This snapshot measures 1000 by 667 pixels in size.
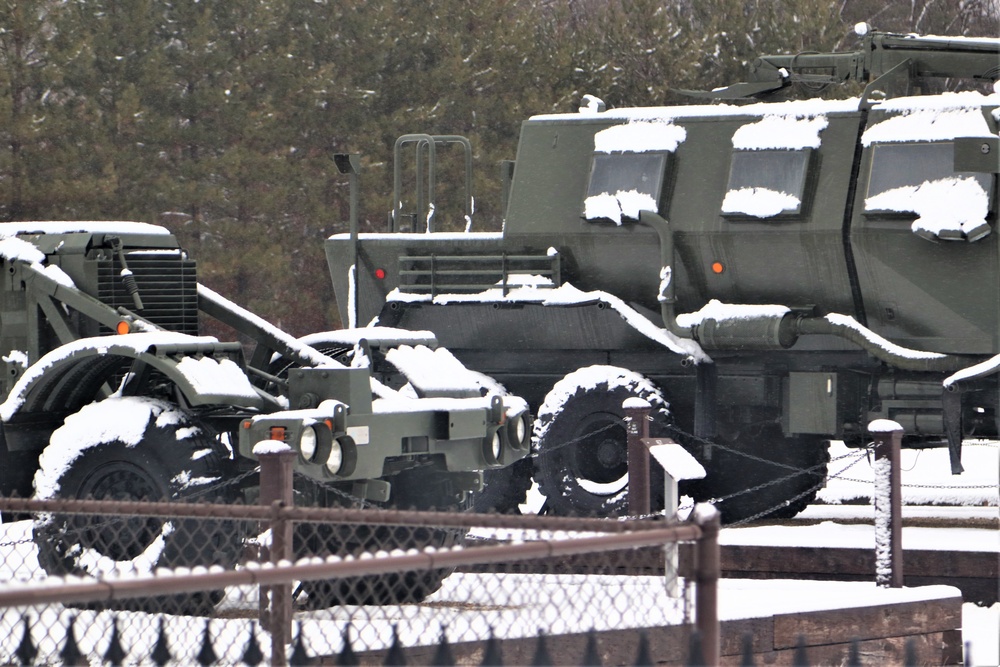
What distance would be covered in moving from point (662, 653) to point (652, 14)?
62.4ft

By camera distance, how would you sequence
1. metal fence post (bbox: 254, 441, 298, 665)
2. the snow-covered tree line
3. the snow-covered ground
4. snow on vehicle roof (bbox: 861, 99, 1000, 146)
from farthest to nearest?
the snow-covered tree line, snow on vehicle roof (bbox: 861, 99, 1000, 146), the snow-covered ground, metal fence post (bbox: 254, 441, 298, 665)

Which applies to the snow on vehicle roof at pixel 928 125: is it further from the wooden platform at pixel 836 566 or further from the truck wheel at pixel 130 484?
the truck wheel at pixel 130 484


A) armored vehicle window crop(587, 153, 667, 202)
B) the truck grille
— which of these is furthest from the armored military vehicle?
the truck grille

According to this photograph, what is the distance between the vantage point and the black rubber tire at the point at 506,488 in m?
12.8

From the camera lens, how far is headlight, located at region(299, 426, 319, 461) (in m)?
8.57

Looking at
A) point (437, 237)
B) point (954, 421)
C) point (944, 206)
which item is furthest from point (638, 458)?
point (437, 237)

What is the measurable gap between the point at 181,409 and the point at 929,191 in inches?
215

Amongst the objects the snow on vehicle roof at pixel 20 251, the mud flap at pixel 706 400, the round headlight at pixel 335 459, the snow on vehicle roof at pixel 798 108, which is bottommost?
the round headlight at pixel 335 459

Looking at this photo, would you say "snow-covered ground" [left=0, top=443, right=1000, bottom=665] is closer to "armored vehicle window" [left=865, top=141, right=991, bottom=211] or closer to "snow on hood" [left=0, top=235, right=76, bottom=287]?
"snow on hood" [left=0, top=235, right=76, bottom=287]

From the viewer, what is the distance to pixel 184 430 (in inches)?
342

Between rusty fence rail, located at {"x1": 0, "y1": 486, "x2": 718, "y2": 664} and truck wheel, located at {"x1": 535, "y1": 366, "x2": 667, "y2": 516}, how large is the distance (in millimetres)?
1322

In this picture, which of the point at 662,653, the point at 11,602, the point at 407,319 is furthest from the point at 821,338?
the point at 11,602

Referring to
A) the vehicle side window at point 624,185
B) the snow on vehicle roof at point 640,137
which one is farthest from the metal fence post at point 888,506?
the snow on vehicle roof at point 640,137

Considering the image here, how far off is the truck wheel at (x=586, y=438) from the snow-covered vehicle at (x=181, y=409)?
6.71 ft
